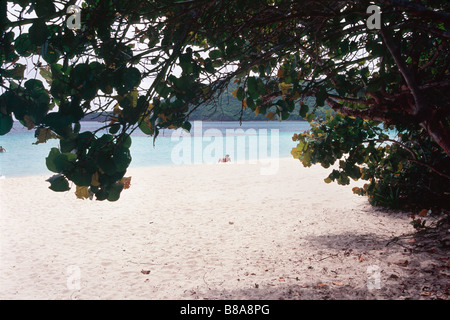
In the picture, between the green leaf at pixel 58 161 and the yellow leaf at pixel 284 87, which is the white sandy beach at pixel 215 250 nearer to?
the yellow leaf at pixel 284 87

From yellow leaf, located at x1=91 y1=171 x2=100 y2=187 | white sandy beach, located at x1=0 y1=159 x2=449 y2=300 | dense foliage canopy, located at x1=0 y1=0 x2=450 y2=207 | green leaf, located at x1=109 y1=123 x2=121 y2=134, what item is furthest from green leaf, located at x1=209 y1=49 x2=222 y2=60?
white sandy beach, located at x1=0 y1=159 x2=449 y2=300

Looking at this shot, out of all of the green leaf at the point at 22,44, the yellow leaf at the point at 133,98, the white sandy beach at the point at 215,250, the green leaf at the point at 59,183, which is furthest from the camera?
the white sandy beach at the point at 215,250

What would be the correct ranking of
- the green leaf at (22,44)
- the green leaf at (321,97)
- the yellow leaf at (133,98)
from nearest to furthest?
the green leaf at (22,44)
the yellow leaf at (133,98)
the green leaf at (321,97)

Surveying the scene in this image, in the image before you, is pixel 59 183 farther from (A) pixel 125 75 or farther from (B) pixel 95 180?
(A) pixel 125 75

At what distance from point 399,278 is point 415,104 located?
2.12 m

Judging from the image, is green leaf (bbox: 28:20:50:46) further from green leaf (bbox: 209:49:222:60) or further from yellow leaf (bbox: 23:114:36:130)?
green leaf (bbox: 209:49:222:60)

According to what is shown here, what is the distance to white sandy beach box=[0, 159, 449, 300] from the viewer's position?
453cm

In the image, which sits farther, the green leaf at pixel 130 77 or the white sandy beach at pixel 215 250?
the white sandy beach at pixel 215 250

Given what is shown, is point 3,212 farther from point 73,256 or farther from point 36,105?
point 36,105

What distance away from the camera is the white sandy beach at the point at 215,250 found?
4531mm

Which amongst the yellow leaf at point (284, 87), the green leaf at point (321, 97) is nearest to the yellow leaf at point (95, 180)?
the yellow leaf at point (284, 87)

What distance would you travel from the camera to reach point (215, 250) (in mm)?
6348

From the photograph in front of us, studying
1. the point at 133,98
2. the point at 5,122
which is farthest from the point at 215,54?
the point at 5,122

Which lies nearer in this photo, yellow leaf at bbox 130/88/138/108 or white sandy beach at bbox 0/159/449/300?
yellow leaf at bbox 130/88/138/108
